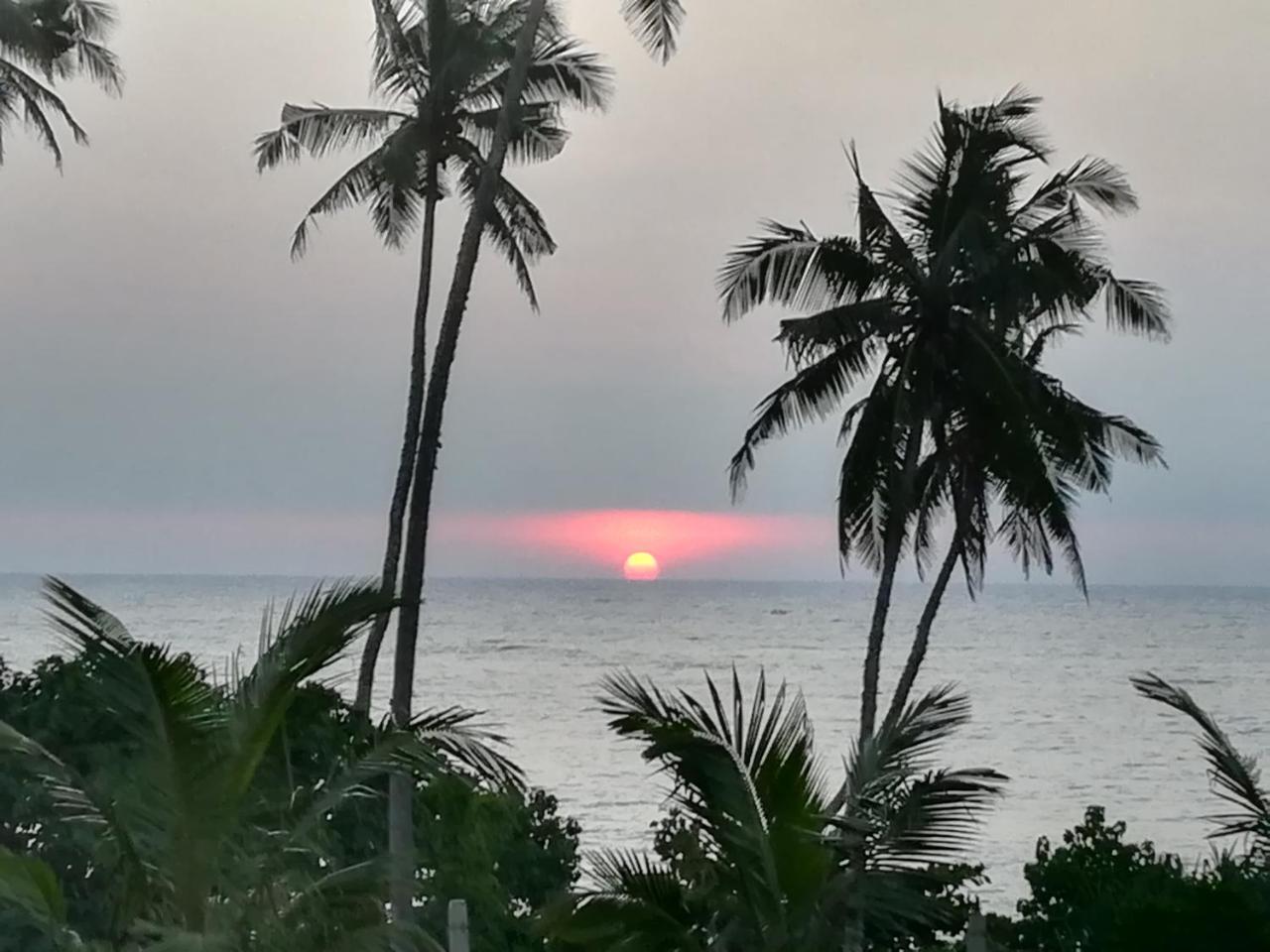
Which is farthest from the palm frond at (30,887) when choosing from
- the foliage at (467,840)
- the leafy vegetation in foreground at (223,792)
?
the foliage at (467,840)

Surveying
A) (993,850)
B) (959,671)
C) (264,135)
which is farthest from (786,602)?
(264,135)

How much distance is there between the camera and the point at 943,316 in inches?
703

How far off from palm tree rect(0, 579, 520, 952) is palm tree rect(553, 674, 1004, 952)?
92 centimetres

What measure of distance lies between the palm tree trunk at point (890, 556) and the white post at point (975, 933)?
8.01 meters

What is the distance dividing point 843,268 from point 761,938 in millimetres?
11879

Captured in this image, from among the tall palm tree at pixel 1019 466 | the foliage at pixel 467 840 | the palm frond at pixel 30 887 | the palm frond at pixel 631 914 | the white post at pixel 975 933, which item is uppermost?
the tall palm tree at pixel 1019 466

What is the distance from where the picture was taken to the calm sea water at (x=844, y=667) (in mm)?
43594

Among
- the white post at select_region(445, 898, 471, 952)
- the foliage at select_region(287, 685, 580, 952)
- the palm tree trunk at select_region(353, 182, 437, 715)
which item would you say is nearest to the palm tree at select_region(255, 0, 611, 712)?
the palm tree trunk at select_region(353, 182, 437, 715)

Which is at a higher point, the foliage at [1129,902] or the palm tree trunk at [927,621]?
the palm tree trunk at [927,621]

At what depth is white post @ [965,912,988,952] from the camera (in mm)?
9289

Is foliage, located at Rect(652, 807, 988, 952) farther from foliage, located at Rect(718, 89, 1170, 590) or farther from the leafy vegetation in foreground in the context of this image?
foliage, located at Rect(718, 89, 1170, 590)

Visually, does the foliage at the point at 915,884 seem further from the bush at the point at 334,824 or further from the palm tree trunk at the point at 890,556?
the palm tree trunk at the point at 890,556

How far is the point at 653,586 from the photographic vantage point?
17175cm

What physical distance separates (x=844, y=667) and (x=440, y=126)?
62048mm
